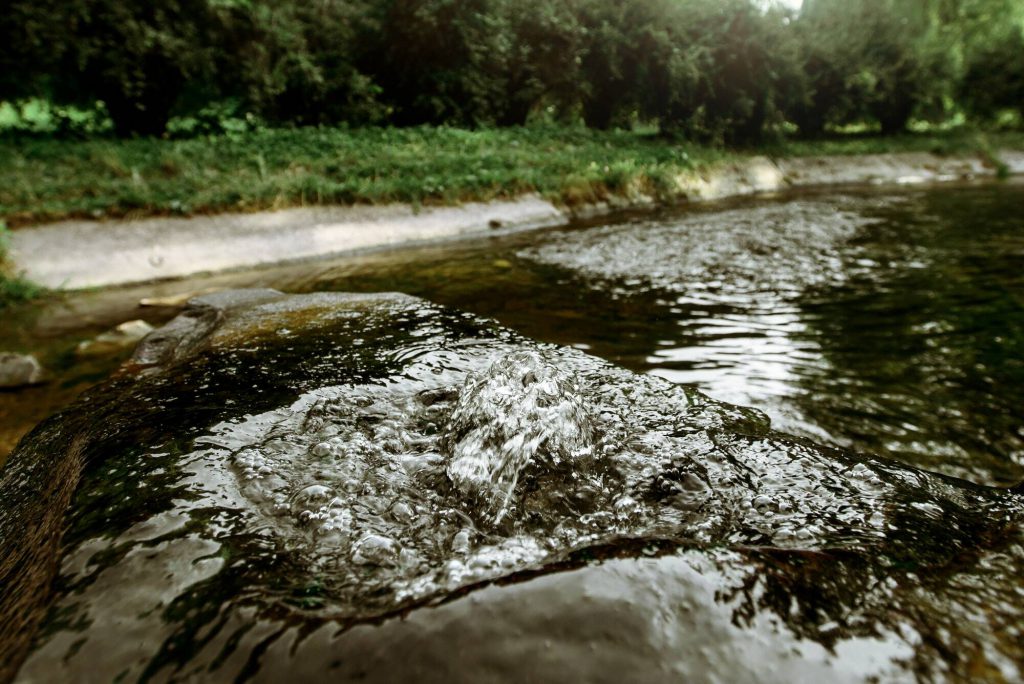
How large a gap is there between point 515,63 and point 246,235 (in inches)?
409

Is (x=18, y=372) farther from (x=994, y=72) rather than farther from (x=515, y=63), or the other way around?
(x=994, y=72)

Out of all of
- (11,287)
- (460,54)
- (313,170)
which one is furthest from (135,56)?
(460,54)

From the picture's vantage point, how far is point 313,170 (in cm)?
909

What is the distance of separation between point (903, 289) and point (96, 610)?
5.91 m

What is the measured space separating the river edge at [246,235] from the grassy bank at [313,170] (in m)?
0.21

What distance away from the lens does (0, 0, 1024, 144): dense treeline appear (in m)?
9.96

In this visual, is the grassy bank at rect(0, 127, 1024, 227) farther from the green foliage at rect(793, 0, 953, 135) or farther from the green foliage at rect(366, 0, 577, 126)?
the green foliage at rect(793, 0, 953, 135)

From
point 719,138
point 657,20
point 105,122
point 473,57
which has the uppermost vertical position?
point 657,20

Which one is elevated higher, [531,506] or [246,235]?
[246,235]

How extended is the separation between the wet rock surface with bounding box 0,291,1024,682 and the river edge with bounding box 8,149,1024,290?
185 inches

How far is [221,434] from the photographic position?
1.91 meters

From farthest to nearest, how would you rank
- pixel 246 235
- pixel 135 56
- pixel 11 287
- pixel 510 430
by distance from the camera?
pixel 135 56 → pixel 246 235 → pixel 11 287 → pixel 510 430

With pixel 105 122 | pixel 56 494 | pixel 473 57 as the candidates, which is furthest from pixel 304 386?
pixel 473 57

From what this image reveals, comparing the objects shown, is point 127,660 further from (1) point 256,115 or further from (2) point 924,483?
(1) point 256,115
